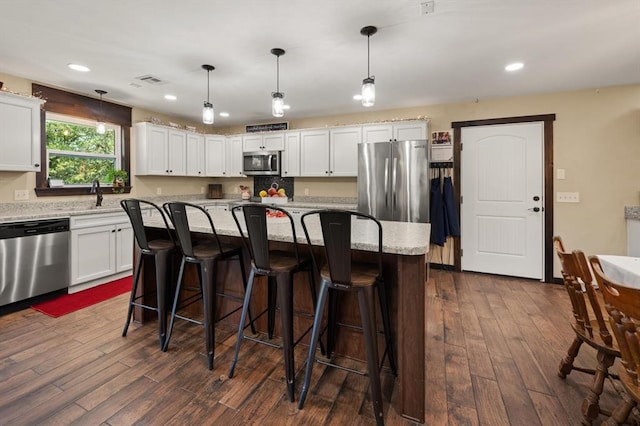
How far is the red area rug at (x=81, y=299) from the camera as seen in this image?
9.77 feet

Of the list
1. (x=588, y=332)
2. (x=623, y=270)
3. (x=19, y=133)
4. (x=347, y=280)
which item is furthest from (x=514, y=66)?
(x=19, y=133)

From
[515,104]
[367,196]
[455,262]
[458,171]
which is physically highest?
[515,104]

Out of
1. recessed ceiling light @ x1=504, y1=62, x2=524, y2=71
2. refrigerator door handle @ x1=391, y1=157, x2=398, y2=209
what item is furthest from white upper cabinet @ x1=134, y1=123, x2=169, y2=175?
recessed ceiling light @ x1=504, y1=62, x2=524, y2=71

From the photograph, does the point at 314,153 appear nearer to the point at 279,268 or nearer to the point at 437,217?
the point at 437,217

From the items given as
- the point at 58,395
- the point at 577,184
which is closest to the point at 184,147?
the point at 58,395

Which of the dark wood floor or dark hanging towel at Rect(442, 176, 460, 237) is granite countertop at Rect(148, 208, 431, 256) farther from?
dark hanging towel at Rect(442, 176, 460, 237)

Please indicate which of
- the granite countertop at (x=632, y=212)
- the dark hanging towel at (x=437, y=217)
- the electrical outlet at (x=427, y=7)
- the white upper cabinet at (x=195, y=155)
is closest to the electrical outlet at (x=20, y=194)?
the white upper cabinet at (x=195, y=155)

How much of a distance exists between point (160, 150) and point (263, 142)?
1.61 meters

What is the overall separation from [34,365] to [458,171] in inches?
189

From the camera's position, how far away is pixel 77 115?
3938mm

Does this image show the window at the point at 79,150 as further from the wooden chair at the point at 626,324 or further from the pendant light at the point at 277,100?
the wooden chair at the point at 626,324

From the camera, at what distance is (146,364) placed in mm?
2070

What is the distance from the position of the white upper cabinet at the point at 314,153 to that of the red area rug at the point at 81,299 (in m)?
2.94

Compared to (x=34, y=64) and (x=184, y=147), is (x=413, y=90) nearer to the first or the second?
(x=184, y=147)
